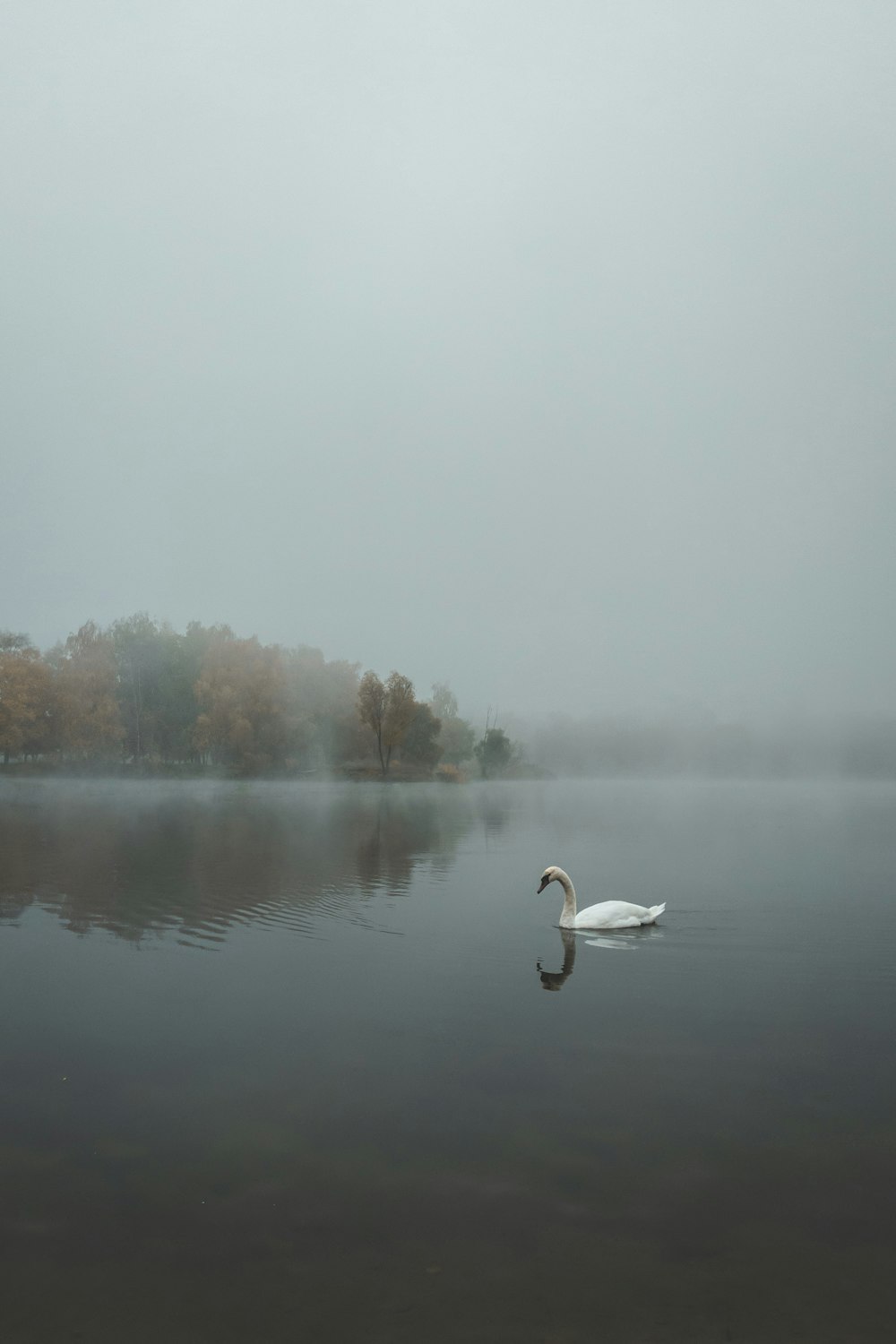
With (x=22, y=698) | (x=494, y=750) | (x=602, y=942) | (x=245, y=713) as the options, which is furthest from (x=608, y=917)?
(x=494, y=750)

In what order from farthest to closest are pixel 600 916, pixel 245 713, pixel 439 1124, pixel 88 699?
1. pixel 245 713
2. pixel 88 699
3. pixel 600 916
4. pixel 439 1124

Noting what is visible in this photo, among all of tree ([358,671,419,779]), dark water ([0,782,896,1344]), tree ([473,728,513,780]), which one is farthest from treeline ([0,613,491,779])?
dark water ([0,782,896,1344])

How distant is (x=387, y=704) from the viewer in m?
103

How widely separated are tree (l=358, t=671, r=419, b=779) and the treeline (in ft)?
0.39

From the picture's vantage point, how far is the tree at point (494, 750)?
135m

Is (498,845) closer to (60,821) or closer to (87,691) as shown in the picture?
(60,821)

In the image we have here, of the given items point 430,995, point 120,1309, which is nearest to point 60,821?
point 430,995

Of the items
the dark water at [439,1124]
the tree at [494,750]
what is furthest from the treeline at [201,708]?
the dark water at [439,1124]

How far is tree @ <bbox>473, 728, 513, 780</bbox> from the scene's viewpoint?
135 meters

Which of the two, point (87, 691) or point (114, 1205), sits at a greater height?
point (87, 691)

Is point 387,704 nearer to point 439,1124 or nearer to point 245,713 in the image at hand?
point 245,713

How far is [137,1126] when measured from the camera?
8.34m

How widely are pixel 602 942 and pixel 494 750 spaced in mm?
118665

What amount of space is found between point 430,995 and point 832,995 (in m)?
6.21
